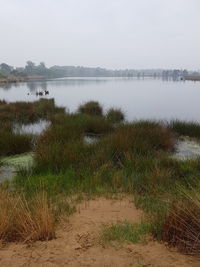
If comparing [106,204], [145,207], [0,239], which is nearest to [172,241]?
[145,207]

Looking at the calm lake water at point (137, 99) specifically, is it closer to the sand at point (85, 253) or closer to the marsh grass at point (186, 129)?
the marsh grass at point (186, 129)

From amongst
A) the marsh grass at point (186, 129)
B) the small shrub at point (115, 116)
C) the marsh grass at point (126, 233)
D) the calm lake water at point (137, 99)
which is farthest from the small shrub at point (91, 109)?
the marsh grass at point (126, 233)

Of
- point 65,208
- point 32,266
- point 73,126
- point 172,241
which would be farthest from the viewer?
point 73,126

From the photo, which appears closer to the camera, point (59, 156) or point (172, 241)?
point (172, 241)

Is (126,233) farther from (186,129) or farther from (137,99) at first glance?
(137,99)

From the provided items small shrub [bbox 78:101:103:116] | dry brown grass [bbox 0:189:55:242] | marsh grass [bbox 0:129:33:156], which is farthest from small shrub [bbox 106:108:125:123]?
dry brown grass [bbox 0:189:55:242]

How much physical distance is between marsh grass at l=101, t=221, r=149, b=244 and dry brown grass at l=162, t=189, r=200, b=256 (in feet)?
0.93

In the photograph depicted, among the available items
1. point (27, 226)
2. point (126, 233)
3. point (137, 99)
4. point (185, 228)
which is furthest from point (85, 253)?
point (137, 99)

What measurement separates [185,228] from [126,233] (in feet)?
2.32

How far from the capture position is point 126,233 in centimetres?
361

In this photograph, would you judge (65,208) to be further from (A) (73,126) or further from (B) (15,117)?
(B) (15,117)

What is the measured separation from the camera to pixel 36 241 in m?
3.47

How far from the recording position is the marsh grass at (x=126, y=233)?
3.48 metres

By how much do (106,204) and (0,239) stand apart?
175 centimetres
